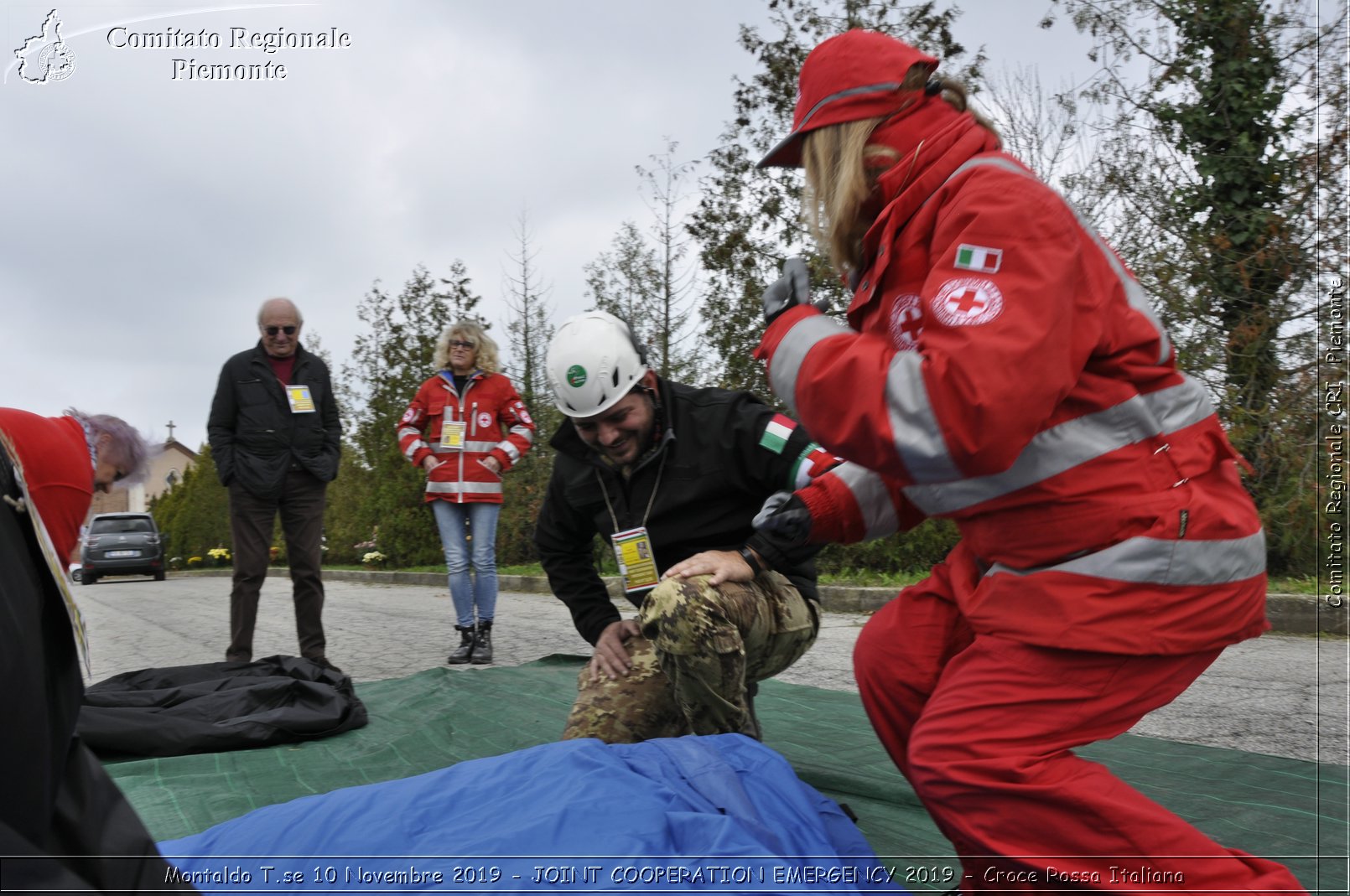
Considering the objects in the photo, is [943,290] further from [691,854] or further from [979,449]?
[691,854]

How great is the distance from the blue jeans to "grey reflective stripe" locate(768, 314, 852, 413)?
492 centimetres

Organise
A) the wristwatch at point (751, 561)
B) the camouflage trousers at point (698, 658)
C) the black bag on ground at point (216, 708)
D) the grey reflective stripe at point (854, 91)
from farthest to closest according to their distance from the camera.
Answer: the black bag on ground at point (216, 708) < the camouflage trousers at point (698, 658) < the wristwatch at point (751, 561) < the grey reflective stripe at point (854, 91)

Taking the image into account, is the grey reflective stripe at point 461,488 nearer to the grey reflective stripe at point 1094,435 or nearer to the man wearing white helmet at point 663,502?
the man wearing white helmet at point 663,502

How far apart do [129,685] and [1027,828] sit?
4.51 metres

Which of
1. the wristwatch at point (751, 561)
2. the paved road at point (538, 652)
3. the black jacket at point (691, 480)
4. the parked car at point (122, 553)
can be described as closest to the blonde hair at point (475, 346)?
the paved road at point (538, 652)

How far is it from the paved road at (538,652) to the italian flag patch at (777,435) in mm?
1761

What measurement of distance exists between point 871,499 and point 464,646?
468 cm

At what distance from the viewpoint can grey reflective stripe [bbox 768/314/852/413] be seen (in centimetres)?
180

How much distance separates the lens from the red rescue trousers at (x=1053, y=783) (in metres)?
1.67

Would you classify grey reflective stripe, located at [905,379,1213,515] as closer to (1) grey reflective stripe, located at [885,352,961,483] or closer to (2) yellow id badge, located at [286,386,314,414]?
(1) grey reflective stripe, located at [885,352,961,483]

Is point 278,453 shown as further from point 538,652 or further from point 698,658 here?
point 698,658

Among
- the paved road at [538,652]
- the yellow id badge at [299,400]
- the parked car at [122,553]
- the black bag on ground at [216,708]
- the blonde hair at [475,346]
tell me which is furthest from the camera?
the parked car at [122,553]

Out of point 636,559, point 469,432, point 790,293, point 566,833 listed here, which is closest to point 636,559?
point 636,559

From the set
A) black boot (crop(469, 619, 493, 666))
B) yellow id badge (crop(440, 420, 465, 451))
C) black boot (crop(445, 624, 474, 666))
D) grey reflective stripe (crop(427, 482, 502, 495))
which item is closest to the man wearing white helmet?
black boot (crop(469, 619, 493, 666))
